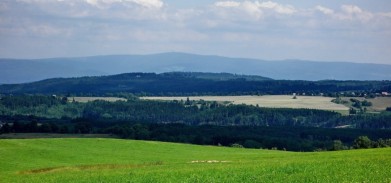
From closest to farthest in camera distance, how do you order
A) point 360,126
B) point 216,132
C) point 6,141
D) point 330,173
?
point 330,173
point 6,141
point 216,132
point 360,126

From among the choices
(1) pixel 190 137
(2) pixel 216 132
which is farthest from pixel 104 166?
(2) pixel 216 132

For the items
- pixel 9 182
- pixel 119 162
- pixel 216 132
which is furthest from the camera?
pixel 216 132

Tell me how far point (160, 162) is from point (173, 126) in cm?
9987

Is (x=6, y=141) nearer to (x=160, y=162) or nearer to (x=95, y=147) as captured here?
(x=95, y=147)

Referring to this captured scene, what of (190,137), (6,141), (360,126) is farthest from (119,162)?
(360,126)

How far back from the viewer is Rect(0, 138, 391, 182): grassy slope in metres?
37.0

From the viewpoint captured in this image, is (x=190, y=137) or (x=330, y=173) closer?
(x=330, y=173)

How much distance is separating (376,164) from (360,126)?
165m

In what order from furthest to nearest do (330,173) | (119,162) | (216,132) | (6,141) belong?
(216,132), (6,141), (119,162), (330,173)

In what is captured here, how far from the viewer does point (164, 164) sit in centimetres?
5797

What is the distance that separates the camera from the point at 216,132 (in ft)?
498

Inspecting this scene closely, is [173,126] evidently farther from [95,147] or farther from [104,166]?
[104,166]

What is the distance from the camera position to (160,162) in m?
61.1

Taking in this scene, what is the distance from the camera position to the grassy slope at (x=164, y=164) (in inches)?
1458
